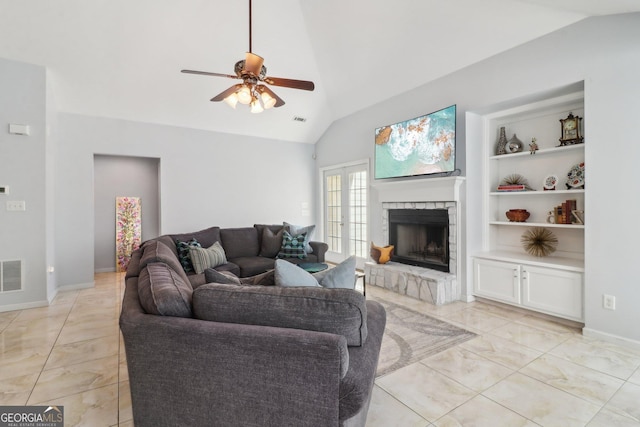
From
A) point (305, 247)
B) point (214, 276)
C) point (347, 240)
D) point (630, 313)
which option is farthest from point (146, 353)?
point (347, 240)

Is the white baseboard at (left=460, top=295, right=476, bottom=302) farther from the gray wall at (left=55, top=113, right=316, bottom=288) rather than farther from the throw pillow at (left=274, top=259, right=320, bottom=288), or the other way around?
the gray wall at (left=55, top=113, right=316, bottom=288)

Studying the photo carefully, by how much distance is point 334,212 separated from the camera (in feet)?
21.3

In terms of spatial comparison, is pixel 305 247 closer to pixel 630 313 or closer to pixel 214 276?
pixel 214 276

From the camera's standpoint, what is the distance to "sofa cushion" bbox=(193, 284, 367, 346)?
128 cm

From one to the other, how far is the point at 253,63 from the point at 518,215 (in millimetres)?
3500

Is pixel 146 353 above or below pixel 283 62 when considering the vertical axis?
below

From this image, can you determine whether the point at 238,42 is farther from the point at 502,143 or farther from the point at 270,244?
the point at 502,143

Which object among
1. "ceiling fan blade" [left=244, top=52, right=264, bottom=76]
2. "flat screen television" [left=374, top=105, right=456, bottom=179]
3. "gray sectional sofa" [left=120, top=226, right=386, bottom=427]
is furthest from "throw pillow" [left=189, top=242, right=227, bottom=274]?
"flat screen television" [left=374, top=105, right=456, bottom=179]

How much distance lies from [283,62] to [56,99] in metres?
3.32

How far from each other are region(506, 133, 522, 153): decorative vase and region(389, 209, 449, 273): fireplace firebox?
3.56 ft

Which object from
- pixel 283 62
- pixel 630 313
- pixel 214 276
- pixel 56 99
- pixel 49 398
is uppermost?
pixel 283 62

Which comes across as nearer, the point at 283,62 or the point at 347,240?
the point at 283,62

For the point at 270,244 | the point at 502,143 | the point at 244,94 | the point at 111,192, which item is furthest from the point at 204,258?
the point at 502,143

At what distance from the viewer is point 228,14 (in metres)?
3.94
